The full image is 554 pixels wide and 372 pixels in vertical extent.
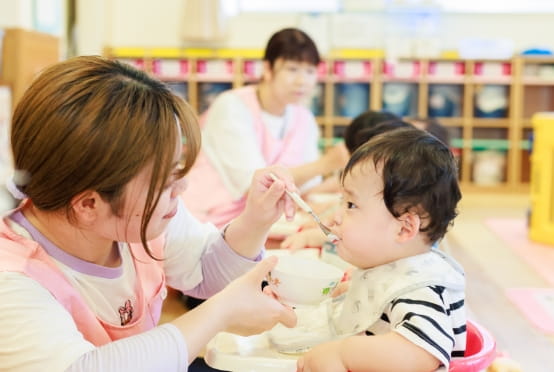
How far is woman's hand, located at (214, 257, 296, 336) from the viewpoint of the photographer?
2.98ft

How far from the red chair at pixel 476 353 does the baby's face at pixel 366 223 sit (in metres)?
0.17

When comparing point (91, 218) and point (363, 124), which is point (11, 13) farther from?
point (91, 218)

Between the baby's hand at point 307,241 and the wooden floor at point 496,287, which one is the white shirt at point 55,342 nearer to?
the baby's hand at point 307,241

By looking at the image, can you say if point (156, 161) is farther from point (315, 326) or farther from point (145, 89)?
point (315, 326)

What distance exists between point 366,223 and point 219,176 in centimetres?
148

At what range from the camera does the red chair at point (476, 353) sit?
91 cm

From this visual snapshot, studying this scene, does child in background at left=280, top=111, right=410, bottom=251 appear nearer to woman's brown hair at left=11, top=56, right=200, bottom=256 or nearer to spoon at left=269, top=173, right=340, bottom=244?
spoon at left=269, top=173, right=340, bottom=244

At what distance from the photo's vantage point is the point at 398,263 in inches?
39.6

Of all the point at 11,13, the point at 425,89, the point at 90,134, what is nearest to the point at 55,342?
the point at 90,134

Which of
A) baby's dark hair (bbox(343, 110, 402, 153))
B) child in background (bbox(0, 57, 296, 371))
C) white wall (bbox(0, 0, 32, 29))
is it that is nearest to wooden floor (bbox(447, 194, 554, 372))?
baby's dark hair (bbox(343, 110, 402, 153))

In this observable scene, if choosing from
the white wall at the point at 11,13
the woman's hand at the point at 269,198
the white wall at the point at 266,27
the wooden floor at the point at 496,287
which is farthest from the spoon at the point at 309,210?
the white wall at the point at 266,27

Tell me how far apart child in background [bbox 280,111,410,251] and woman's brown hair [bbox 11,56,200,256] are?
2.40ft

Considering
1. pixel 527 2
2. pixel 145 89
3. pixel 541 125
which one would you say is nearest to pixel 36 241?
pixel 145 89

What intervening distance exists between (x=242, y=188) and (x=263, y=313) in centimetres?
144
